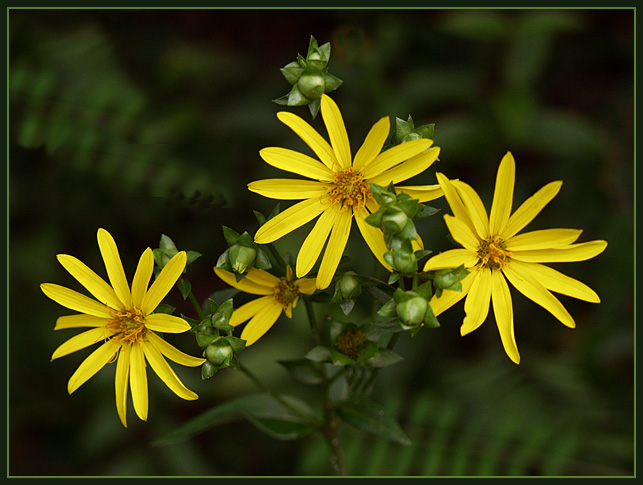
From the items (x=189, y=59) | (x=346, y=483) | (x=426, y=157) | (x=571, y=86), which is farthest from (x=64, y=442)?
(x=571, y=86)

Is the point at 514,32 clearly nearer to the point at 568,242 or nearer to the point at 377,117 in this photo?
the point at 377,117

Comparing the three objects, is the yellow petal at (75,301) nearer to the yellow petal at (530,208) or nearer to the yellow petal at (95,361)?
the yellow petal at (95,361)

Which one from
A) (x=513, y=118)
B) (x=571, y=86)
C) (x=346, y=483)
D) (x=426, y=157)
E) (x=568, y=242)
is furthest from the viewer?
(x=571, y=86)

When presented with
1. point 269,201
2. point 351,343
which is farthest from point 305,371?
point 269,201

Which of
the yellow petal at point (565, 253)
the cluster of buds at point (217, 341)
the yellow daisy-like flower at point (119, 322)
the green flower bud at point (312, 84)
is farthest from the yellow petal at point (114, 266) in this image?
the yellow petal at point (565, 253)

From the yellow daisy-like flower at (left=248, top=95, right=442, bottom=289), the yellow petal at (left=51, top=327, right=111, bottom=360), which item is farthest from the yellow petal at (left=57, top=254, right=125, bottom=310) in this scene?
the yellow daisy-like flower at (left=248, top=95, right=442, bottom=289)

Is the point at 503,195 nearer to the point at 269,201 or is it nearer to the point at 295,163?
the point at 295,163
